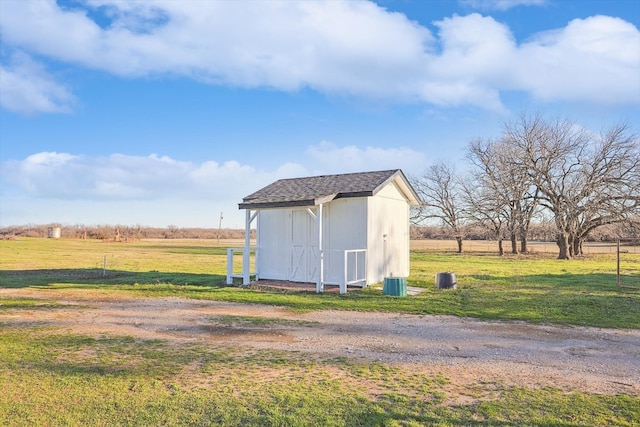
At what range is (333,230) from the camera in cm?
1559

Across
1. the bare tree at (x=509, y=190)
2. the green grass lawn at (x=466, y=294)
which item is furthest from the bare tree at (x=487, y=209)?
the green grass lawn at (x=466, y=294)

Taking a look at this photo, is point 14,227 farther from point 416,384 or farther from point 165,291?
A: point 416,384

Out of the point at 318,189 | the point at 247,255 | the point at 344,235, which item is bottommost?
the point at 247,255

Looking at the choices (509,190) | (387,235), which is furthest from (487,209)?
(387,235)

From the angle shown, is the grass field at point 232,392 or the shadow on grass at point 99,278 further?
the shadow on grass at point 99,278

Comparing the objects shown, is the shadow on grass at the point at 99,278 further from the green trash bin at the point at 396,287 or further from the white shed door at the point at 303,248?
the green trash bin at the point at 396,287

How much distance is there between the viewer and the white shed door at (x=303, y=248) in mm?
15664

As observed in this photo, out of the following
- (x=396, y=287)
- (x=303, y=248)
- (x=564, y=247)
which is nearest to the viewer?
(x=396, y=287)

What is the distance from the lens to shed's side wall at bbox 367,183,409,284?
15.2 meters

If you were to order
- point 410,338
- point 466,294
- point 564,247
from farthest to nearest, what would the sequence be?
point 564,247
point 466,294
point 410,338

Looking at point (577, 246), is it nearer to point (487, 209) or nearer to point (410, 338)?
point (487, 209)

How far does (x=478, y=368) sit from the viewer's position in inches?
245

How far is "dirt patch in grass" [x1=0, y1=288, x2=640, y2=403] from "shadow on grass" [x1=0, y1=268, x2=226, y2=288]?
5020 millimetres

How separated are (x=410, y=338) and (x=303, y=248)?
814cm
